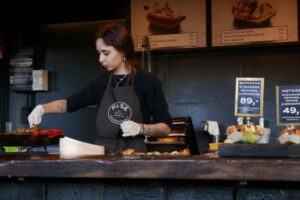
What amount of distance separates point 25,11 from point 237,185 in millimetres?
4106

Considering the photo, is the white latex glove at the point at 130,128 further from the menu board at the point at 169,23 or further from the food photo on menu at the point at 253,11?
the food photo on menu at the point at 253,11

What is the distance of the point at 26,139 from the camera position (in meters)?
3.20

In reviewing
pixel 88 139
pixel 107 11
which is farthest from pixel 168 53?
pixel 88 139

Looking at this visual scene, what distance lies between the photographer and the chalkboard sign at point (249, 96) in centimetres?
224

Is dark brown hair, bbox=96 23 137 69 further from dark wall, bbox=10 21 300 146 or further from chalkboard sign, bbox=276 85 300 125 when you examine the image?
dark wall, bbox=10 21 300 146

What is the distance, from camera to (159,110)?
309cm

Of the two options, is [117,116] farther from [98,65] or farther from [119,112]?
[98,65]

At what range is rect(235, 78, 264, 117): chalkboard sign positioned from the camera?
224 cm

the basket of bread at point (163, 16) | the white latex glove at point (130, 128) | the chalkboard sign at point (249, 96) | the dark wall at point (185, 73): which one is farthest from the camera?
the basket of bread at point (163, 16)

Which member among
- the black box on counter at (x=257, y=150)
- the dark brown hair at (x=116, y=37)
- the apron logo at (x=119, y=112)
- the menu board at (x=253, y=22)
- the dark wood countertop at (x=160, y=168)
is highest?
the menu board at (x=253, y=22)

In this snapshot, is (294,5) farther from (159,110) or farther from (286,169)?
(286,169)

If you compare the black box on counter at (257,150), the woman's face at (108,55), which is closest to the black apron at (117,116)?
the woman's face at (108,55)

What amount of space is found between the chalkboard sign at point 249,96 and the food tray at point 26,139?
1431 millimetres

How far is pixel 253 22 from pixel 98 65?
162 cm
